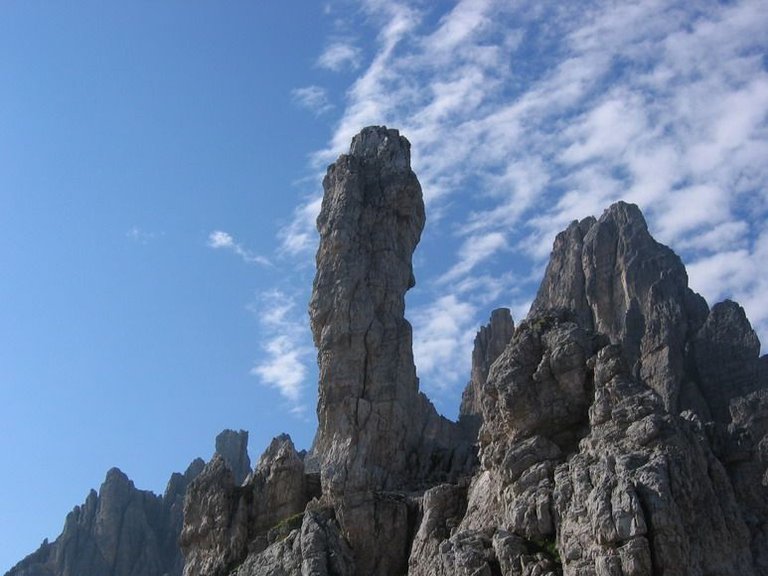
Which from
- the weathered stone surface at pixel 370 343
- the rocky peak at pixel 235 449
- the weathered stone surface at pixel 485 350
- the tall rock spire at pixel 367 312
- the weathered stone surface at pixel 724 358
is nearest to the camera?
the weathered stone surface at pixel 370 343

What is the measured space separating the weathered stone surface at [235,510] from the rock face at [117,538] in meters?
48.4

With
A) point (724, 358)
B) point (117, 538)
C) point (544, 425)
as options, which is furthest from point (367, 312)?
point (117, 538)

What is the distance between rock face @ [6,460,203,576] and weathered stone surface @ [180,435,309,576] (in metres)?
48.4

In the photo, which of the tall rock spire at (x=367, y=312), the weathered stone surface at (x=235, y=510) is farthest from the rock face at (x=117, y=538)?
the tall rock spire at (x=367, y=312)

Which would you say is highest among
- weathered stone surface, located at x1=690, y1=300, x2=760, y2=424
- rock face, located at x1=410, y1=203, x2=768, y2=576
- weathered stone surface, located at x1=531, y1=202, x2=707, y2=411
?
weathered stone surface, located at x1=531, y1=202, x2=707, y2=411

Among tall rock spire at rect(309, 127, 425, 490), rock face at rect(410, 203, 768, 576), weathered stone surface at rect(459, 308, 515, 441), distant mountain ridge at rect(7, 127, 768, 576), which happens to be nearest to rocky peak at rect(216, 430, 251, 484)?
distant mountain ridge at rect(7, 127, 768, 576)

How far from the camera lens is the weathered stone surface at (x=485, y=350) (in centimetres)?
15150

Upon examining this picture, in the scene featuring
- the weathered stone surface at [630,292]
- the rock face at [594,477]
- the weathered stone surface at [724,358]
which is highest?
the weathered stone surface at [630,292]

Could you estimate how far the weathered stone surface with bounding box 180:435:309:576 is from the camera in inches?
4087

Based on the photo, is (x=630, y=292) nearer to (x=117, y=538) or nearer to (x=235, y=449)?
(x=235, y=449)

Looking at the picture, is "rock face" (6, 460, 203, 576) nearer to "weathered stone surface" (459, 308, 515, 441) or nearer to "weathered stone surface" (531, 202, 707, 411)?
"weathered stone surface" (459, 308, 515, 441)

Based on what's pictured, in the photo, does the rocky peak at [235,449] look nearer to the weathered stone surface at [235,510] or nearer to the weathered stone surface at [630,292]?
the weathered stone surface at [630,292]

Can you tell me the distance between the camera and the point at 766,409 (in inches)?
4464

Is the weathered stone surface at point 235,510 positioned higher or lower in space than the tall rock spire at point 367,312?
lower
